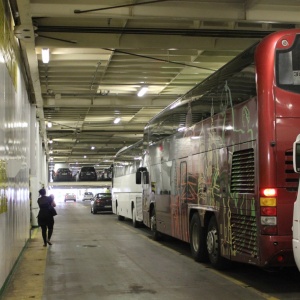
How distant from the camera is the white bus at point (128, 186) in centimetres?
2202

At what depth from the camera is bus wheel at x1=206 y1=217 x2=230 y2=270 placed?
10.6m

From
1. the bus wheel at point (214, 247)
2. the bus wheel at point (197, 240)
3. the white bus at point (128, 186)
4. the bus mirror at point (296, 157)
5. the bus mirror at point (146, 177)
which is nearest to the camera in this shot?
the bus mirror at point (296, 157)

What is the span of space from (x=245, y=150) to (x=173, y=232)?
5.90 m

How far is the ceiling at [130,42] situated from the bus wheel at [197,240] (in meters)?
4.64

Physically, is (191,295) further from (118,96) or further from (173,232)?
(118,96)

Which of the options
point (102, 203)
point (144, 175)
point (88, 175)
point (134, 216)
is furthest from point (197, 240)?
point (88, 175)

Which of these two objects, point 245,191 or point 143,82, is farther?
point 143,82

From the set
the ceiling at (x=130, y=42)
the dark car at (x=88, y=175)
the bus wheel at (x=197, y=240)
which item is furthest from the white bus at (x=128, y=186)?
the dark car at (x=88, y=175)

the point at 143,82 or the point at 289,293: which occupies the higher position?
the point at 143,82

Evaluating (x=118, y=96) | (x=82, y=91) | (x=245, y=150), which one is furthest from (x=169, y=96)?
(x=245, y=150)

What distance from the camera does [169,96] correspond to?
21.6m

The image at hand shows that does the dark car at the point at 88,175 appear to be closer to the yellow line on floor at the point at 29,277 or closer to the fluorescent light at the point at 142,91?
the fluorescent light at the point at 142,91

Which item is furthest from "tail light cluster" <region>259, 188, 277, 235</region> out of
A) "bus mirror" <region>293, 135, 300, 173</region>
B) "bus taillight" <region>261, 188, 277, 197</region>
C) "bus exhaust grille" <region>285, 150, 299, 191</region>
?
"bus mirror" <region>293, 135, 300, 173</region>

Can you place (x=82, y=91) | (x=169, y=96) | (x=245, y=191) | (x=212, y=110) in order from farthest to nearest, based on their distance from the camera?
(x=169, y=96) → (x=82, y=91) → (x=212, y=110) → (x=245, y=191)
